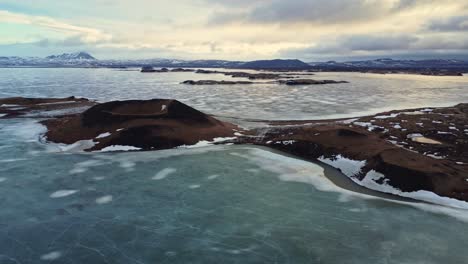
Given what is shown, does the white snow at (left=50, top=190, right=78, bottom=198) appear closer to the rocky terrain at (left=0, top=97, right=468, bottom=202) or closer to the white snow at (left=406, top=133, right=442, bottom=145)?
the rocky terrain at (left=0, top=97, right=468, bottom=202)

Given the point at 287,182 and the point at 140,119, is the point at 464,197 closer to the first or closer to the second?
the point at 287,182

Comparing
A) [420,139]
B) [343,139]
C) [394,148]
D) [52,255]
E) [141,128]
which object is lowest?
[52,255]

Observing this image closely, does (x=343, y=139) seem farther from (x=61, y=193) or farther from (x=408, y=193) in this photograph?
(x=61, y=193)

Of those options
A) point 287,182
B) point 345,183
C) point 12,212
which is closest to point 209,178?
point 287,182

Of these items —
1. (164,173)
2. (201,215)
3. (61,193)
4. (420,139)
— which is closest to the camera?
(201,215)

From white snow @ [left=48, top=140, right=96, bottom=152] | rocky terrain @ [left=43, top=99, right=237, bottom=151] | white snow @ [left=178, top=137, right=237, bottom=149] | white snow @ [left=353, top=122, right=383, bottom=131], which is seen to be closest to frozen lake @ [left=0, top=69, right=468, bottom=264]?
white snow @ [left=48, top=140, right=96, bottom=152]

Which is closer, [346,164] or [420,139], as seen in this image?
[346,164]

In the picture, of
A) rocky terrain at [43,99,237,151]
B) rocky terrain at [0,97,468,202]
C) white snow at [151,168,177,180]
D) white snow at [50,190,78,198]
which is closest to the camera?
white snow at [50,190,78,198]

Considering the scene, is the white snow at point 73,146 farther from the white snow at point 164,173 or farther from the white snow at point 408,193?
the white snow at point 408,193

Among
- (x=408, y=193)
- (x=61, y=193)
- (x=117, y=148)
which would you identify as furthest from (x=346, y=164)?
(x=61, y=193)
